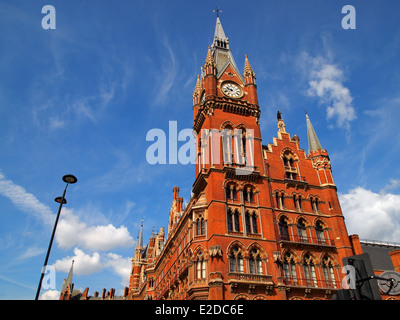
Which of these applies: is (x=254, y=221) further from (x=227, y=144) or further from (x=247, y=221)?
(x=227, y=144)

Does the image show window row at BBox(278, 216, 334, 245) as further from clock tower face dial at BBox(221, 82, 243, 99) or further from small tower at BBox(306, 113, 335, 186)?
clock tower face dial at BBox(221, 82, 243, 99)

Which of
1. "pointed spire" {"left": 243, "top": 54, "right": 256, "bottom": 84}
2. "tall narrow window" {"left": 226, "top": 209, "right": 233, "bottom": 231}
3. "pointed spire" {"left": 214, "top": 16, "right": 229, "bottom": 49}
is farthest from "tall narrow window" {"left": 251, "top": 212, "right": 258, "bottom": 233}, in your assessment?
"pointed spire" {"left": 214, "top": 16, "right": 229, "bottom": 49}

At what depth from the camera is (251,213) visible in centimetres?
3762

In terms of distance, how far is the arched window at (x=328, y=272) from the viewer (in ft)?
118

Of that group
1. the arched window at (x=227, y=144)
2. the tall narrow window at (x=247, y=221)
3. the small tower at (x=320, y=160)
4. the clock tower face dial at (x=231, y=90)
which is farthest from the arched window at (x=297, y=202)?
the clock tower face dial at (x=231, y=90)

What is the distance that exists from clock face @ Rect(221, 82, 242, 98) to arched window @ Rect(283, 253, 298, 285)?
23133 millimetres

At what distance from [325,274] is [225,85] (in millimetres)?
28400

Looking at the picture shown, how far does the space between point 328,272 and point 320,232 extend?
16.0 ft

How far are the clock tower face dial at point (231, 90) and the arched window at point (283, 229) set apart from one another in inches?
739

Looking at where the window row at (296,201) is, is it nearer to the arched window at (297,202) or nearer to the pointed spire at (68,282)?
the arched window at (297,202)

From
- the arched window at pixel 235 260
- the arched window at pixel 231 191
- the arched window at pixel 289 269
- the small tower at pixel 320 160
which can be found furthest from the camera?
the small tower at pixel 320 160

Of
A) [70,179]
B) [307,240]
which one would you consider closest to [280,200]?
[307,240]
